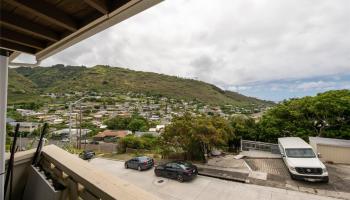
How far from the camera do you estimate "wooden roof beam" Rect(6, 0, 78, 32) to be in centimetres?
115

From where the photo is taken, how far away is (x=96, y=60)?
7700cm

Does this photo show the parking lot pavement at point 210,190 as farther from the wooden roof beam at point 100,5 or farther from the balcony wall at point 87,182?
the wooden roof beam at point 100,5

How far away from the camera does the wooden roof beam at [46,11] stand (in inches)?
45.1

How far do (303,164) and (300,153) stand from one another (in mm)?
750

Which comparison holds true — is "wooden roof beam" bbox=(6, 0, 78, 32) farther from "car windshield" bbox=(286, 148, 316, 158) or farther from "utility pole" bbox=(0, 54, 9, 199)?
"car windshield" bbox=(286, 148, 316, 158)

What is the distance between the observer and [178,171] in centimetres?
865

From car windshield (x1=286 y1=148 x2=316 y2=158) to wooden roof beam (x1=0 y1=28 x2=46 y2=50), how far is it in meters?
9.85

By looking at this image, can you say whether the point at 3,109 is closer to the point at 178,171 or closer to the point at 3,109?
the point at 3,109

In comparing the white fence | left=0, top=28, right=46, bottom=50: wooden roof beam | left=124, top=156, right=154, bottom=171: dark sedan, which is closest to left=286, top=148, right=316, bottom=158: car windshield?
the white fence

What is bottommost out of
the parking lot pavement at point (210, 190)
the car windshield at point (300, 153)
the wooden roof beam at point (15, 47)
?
the parking lot pavement at point (210, 190)

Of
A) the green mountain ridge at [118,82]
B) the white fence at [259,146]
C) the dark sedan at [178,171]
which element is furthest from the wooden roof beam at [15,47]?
the green mountain ridge at [118,82]

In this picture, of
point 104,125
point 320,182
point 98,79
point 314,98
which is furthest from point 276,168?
point 98,79

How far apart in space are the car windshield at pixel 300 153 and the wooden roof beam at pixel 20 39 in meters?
9.85

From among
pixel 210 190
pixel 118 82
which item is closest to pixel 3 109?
pixel 210 190
